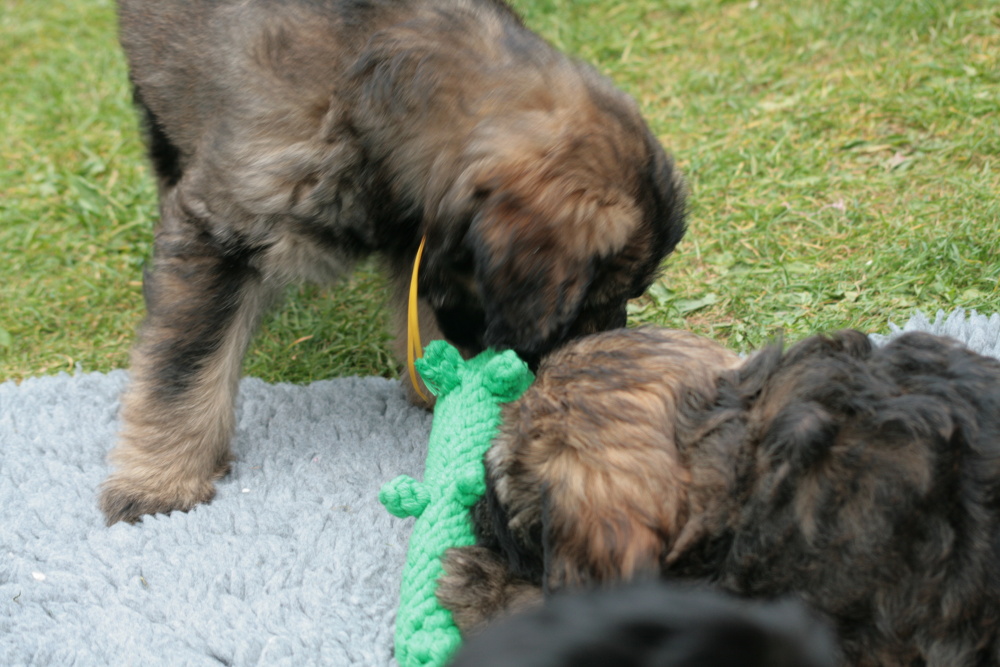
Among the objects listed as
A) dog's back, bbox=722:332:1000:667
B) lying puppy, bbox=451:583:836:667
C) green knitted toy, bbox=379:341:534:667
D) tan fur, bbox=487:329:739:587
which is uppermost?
lying puppy, bbox=451:583:836:667

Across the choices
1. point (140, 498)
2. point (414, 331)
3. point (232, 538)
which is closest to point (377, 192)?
point (414, 331)

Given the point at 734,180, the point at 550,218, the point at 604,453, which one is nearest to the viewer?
the point at 604,453

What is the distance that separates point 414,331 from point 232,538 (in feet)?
2.51

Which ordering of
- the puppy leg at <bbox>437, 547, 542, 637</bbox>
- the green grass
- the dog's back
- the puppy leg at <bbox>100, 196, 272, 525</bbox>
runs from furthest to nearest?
the green grass → the puppy leg at <bbox>100, 196, 272, 525</bbox> → the puppy leg at <bbox>437, 547, 542, 637</bbox> → the dog's back

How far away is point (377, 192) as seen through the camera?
2695mm

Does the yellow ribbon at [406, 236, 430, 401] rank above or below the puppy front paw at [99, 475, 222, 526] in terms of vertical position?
above

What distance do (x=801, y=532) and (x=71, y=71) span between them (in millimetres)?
5618

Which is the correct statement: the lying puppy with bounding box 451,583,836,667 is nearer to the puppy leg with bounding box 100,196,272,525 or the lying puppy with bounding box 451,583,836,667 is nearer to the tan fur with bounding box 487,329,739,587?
the tan fur with bounding box 487,329,739,587

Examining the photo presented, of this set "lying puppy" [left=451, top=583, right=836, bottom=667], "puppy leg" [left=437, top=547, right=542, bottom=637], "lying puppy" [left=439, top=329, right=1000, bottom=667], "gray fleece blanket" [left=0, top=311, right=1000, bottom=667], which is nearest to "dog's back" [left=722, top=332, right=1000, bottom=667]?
"lying puppy" [left=439, top=329, right=1000, bottom=667]

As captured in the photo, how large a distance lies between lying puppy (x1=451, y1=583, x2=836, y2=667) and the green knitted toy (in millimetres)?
971

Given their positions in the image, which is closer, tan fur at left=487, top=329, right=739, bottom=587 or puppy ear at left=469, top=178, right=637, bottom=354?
tan fur at left=487, top=329, right=739, bottom=587

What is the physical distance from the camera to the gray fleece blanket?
7.57 feet

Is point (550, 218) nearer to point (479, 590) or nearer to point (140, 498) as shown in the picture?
point (479, 590)

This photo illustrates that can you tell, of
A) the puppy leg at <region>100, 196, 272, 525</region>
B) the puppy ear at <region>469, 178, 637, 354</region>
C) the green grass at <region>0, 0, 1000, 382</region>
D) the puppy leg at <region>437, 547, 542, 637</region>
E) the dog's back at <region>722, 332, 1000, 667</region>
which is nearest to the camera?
the dog's back at <region>722, 332, 1000, 667</region>
